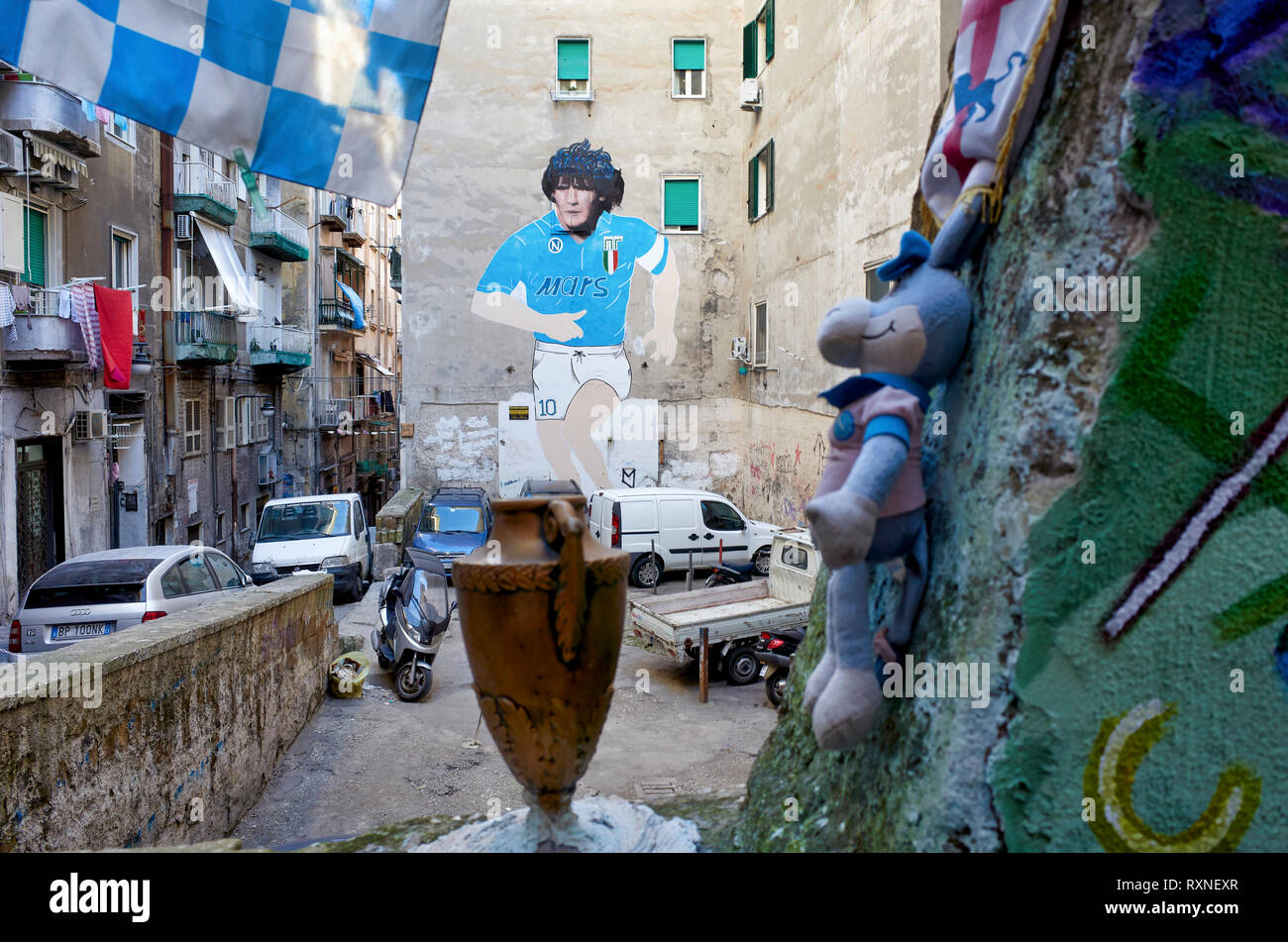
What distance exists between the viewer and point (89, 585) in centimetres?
914

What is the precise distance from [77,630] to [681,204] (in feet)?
56.3

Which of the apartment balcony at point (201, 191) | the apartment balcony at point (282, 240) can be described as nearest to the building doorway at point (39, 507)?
the apartment balcony at point (201, 191)

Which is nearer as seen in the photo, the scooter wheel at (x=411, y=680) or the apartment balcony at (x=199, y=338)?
the scooter wheel at (x=411, y=680)

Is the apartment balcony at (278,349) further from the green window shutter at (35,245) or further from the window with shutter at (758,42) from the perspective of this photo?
the window with shutter at (758,42)

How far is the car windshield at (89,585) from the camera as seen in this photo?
909 centimetres

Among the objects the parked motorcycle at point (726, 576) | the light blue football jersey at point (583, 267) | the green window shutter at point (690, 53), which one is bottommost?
the parked motorcycle at point (726, 576)

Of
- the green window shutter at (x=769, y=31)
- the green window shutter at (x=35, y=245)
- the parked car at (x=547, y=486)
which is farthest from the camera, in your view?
the parked car at (x=547, y=486)

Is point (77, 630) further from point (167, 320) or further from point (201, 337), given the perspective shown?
point (201, 337)

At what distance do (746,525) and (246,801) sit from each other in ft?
35.6

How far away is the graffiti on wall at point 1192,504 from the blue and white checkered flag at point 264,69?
308 centimetres

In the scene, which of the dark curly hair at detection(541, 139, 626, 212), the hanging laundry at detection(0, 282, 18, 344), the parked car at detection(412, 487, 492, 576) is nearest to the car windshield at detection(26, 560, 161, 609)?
the hanging laundry at detection(0, 282, 18, 344)

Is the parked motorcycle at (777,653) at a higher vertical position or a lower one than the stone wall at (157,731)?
lower

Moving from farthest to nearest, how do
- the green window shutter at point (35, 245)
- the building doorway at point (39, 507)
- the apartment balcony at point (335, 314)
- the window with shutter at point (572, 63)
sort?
the apartment balcony at point (335, 314), the window with shutter at point (572, 63), the building doorway at point (39, 507), the green window shutter at point (35, 245)

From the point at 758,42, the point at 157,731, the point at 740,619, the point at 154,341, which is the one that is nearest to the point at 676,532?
the point at 740,619
